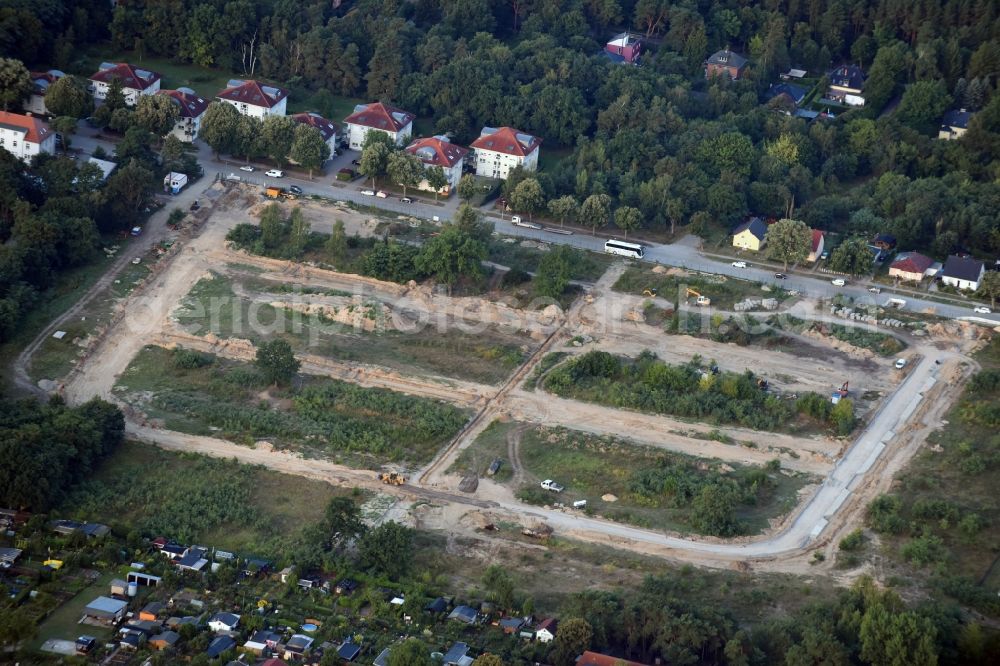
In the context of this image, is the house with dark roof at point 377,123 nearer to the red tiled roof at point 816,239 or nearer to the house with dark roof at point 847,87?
the red tiled roof at point 816,239

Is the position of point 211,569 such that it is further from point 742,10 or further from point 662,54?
point 742,10

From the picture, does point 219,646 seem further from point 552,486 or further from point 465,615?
point 552,486

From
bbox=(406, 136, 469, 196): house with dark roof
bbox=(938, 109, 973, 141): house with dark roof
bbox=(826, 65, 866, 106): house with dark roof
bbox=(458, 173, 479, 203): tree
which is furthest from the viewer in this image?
bbox=(826, 65, 866, 106): house with dark roof

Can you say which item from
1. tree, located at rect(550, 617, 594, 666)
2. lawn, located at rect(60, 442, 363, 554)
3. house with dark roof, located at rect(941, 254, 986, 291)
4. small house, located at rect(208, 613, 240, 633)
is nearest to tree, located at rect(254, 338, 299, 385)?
lawn, located at rect(60, 442, 363, 554)

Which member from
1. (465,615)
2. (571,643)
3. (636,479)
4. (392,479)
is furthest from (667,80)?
(571,643)

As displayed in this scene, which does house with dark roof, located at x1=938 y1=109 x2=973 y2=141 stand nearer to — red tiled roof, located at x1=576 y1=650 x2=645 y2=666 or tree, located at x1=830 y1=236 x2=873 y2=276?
tree, located at x1=830 y1=236 x2=873 y2=276

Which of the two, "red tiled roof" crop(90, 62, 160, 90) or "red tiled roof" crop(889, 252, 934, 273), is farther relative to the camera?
"red tiled roof" crop(90, 62, 160, 90)
